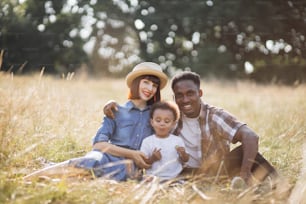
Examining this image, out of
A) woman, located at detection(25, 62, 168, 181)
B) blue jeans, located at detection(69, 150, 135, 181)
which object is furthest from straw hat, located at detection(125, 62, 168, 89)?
blue jeans, located at detection(69, 150, 135, 181)

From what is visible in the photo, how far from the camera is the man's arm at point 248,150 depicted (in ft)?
9.50

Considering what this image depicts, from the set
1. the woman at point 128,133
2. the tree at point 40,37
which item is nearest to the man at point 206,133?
the woman at point 128,133

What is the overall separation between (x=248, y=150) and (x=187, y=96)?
1.59ft

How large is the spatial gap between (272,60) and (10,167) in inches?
306

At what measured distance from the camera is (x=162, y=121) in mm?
2957

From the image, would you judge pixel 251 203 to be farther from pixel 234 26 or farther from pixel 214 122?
pixel 234 26

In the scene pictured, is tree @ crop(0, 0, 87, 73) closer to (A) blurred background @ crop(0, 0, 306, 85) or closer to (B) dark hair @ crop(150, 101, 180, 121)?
(A) blurred background @ crop(0, 0, 306, 85)

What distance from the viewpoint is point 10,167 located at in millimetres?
2605

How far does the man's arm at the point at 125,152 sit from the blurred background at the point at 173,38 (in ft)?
16.5

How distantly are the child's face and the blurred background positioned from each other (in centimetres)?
510

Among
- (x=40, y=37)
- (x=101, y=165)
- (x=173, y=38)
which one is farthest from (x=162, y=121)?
(x=173, y=38)

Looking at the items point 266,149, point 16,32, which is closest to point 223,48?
point 16,32

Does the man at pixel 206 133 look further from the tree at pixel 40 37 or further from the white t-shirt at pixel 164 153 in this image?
the tree at pixel 40 37

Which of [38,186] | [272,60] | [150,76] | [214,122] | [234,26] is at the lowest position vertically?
[38,186]
